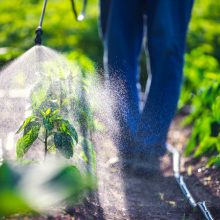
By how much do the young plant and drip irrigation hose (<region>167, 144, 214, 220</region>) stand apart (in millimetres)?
552

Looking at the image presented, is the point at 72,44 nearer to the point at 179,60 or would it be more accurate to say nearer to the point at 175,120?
the point at 175,120

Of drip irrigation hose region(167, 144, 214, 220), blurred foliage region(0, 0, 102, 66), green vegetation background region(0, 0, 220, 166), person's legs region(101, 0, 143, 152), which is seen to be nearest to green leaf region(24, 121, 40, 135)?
drip irrigation hose region(167, 144, 214, 220)

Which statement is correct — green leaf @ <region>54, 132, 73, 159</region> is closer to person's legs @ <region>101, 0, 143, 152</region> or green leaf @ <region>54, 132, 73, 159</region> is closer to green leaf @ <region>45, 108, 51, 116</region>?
green leaf @ <region>45, 108, 51, 116</region>

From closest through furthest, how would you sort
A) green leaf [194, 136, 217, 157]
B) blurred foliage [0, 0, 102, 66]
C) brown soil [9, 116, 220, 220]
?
brown soil [9, 116, 220, 220], green leaf [194, 136, 217, 157], blurred foliage [0, 0, 102, 66]

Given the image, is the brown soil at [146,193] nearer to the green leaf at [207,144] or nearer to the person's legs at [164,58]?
the green leaf at [207,144]

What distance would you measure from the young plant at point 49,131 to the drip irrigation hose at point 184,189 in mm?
552

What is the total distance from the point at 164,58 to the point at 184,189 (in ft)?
2.80

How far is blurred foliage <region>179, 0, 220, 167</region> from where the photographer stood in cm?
269

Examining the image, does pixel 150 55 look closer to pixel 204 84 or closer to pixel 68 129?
pixel 204 84

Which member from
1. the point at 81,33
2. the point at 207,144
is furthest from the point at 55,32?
the point at 207,144

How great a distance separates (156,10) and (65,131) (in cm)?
144

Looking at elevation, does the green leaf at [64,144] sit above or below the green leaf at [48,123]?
below

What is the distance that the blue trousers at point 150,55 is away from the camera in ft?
9.08

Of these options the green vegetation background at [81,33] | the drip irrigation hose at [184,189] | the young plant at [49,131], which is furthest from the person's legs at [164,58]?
the young plant at [49,131]
